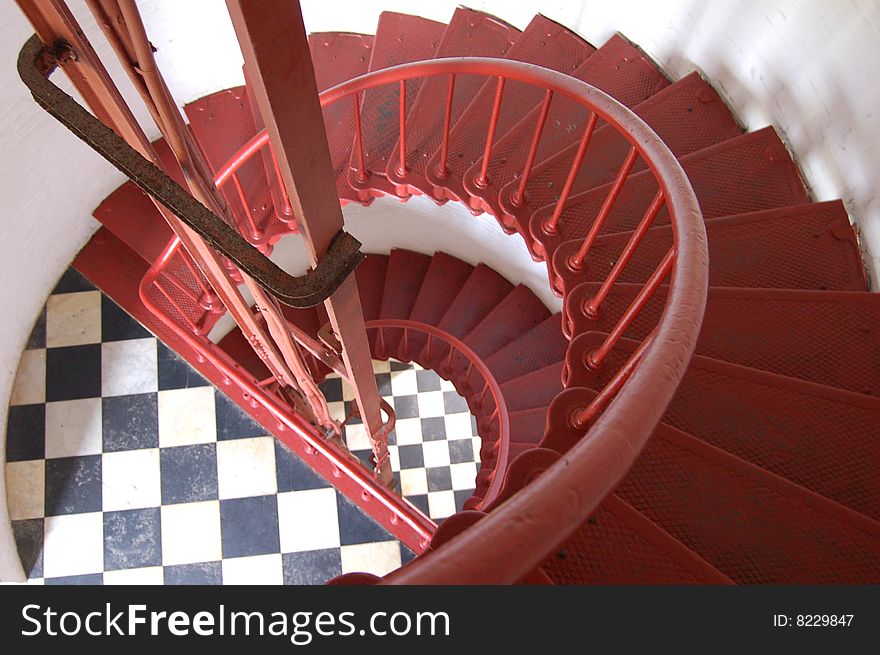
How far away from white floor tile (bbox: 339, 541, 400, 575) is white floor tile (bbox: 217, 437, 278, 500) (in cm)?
65

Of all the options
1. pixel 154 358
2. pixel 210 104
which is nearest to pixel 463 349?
pixel 154 358

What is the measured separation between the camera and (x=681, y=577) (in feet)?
5.52

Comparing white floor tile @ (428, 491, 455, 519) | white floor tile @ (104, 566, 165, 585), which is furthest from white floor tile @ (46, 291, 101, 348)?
white floor tile @ (428, 491, 455, 519)

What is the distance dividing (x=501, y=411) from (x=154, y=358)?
7.61ft

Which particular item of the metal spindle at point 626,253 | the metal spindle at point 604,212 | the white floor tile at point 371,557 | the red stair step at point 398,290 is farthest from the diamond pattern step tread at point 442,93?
the white floor tile at point 371,557

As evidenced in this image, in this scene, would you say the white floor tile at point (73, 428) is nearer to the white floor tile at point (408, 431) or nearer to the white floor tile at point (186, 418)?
the white floor tile at point (186, 418)

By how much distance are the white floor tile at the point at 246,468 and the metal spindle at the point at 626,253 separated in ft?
8.73

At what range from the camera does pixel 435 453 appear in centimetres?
524

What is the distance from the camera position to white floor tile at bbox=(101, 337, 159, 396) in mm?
4133

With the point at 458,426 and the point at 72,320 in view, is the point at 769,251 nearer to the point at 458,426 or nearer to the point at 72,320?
the point at 458,426

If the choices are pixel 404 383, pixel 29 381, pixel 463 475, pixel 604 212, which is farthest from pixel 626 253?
pixel 29 381

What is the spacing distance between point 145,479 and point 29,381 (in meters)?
0.96

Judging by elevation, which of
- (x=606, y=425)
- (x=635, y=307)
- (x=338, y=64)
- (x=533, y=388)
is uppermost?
(x=338, y=64)

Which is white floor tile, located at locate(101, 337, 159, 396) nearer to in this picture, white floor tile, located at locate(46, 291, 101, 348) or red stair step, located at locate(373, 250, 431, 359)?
white floor tile, located at locate(46, 291, 101, 348)
